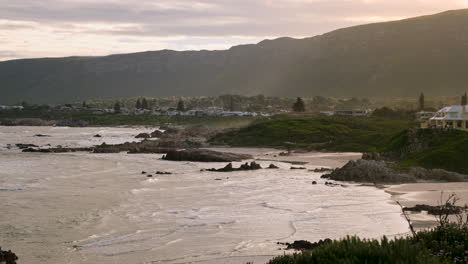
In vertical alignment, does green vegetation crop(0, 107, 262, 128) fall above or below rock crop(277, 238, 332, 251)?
below

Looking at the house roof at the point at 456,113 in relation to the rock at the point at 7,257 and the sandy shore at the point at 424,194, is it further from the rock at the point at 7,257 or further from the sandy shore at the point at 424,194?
the rock at the point at 7,257

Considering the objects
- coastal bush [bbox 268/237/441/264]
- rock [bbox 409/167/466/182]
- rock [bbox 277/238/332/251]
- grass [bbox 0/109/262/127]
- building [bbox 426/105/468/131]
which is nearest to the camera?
coastal bush [bbox 268/237/441/264]

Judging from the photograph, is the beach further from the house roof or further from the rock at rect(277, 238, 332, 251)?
the house roof

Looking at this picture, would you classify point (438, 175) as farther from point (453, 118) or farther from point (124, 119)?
point (124, 119)

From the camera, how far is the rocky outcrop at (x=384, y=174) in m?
44.2

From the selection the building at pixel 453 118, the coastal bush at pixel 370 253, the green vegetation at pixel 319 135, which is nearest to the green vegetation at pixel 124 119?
the green vegetation at pixel 319 135

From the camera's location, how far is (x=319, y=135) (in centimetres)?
8550

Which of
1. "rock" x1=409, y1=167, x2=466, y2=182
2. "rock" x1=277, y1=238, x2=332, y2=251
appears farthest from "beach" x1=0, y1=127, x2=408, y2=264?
"rock" x1=409, y1=167, x2=466, y2=182

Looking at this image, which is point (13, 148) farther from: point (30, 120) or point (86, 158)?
point (30, 120)

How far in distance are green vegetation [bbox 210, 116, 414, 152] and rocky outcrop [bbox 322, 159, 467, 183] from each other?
85.1ft

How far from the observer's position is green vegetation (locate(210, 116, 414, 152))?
3004 inches

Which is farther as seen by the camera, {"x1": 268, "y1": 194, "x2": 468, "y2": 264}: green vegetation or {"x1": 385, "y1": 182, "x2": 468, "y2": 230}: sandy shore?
{"x1": 385, "y1": 182, "x2": 468, "y2": 230}: sandy shore

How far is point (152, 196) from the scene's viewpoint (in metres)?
37.0

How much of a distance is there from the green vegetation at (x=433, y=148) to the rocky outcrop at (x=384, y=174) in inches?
149
